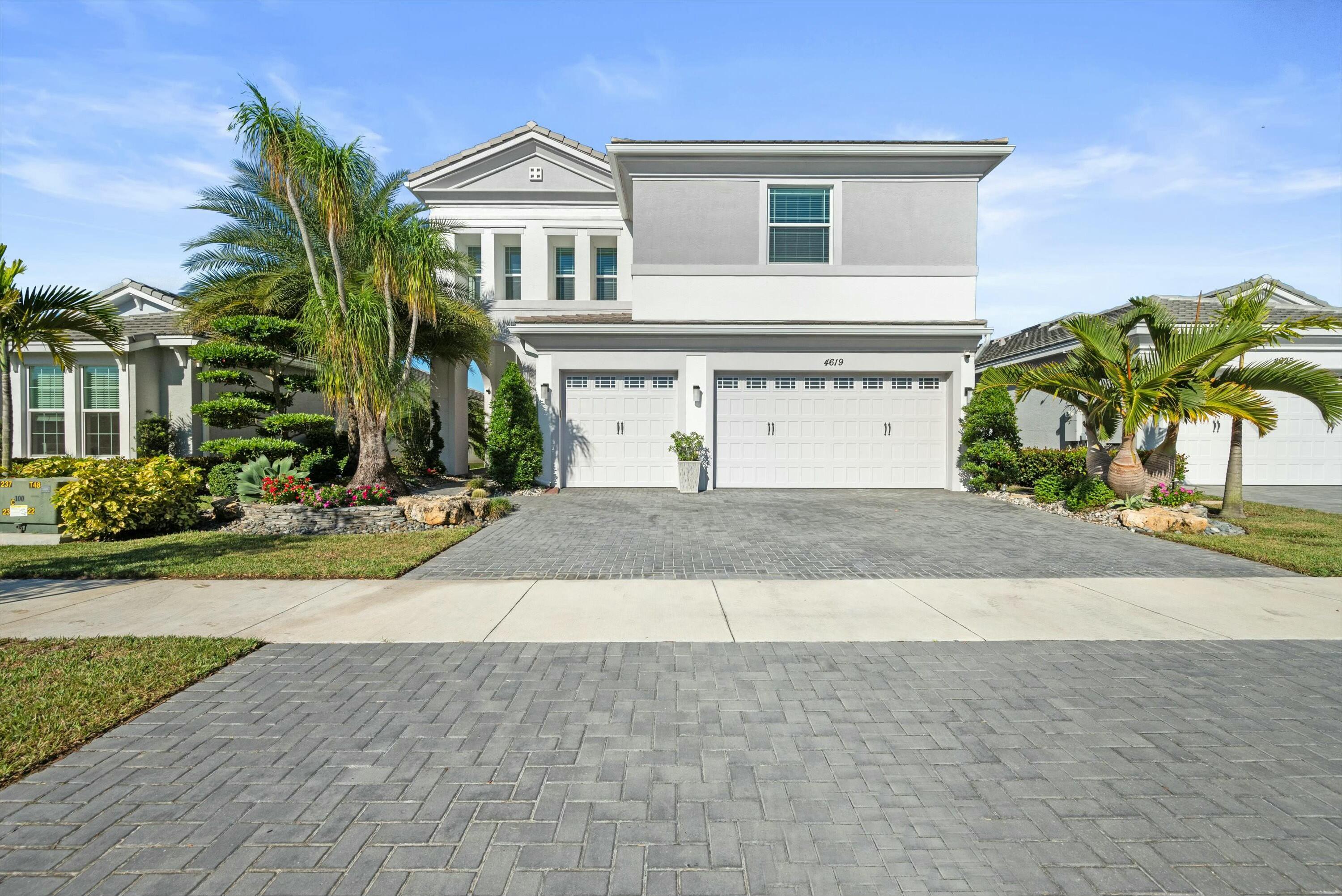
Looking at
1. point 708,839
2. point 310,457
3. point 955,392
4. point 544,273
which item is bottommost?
point 708,839

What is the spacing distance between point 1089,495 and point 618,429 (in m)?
9.62

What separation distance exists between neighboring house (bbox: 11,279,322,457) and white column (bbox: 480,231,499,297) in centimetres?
736

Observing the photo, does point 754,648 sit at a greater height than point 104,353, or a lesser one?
lesser

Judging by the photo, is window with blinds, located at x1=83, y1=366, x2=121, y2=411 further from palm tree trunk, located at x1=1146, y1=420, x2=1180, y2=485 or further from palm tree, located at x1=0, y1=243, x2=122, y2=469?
palm tree trunk, located at x1=1146, y1=420, x2=1180, y2=485

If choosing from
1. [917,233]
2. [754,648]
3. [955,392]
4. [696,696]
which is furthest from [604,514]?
[917,233]

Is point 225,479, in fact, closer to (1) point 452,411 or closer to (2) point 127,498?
(2) point 127,498

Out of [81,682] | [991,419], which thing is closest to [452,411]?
[991,419]

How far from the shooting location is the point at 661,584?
6.66 meters

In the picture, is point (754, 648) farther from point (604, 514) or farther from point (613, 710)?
point (604, 514)

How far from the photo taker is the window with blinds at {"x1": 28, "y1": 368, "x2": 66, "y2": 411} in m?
15.2

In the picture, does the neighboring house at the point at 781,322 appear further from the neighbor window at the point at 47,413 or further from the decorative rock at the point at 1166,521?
the neighbor window at the point at 47,413

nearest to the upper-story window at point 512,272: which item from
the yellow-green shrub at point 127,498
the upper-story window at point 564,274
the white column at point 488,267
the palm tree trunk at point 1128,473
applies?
the white column at point 488,267

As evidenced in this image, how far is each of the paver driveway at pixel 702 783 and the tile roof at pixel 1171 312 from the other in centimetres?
1466

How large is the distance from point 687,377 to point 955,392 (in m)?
6.18
